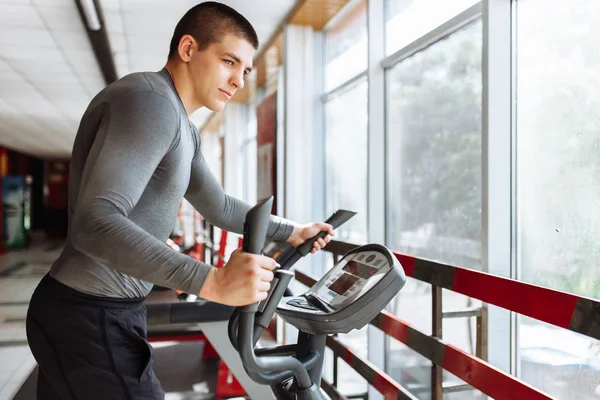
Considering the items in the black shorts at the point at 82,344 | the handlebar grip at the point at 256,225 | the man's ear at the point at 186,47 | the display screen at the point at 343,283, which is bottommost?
the black shorts at the point at 82,344

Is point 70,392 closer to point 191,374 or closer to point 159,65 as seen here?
point 191,374

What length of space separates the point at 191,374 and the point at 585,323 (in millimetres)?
3410

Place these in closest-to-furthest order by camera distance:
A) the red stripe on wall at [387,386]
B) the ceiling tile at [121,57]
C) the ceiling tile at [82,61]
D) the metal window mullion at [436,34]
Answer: the red stripe on wall at [387,386], the metal window mullion at [436,34], the ceiling tile at [82,61], the ceiling tile at [121,57]

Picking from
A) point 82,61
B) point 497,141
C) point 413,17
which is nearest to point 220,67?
point 497,141

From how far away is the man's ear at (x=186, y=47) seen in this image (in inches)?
51.9

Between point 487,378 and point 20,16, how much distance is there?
17.0 ft

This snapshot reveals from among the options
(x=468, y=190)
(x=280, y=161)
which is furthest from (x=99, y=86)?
(x=468, y=190)

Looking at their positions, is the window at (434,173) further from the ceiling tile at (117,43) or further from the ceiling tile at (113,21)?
the ceiling tile at (117,43)

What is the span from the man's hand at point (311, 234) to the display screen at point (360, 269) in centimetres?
14

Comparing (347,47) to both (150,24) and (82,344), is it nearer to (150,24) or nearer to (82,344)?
(150,24)

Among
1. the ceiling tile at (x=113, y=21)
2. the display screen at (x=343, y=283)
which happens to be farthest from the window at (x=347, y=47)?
the display screen at (x=343, y=283)

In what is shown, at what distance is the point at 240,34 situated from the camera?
1310 mm

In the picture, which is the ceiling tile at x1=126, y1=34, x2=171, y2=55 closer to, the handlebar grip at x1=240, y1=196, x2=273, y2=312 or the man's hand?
the man's hand

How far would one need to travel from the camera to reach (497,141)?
248 cm
